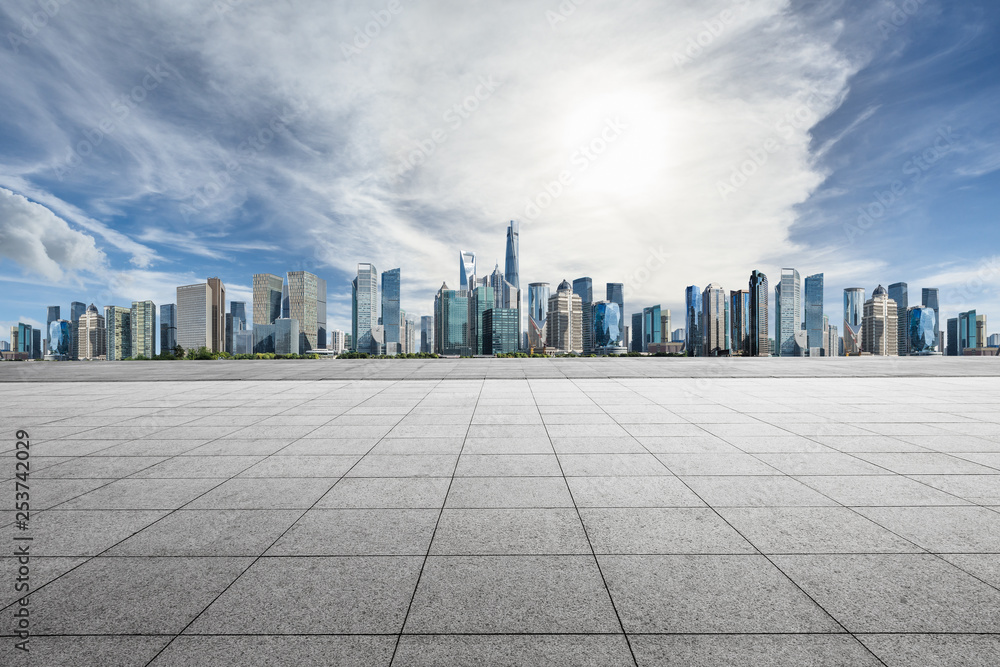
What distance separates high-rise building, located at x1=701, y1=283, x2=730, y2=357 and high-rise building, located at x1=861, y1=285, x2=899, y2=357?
3712 centimetres

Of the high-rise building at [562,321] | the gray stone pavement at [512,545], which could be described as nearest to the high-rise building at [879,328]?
the high-rise building at [562,321]

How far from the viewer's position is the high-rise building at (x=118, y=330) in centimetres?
8256

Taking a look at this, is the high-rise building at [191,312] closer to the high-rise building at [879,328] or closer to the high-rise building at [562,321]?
the high-rise building at [562,321]

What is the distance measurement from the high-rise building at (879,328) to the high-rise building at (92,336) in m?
139

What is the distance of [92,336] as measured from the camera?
284ft

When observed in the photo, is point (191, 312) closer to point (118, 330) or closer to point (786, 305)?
point (118, 330)

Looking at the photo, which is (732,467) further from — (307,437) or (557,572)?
(307,437)

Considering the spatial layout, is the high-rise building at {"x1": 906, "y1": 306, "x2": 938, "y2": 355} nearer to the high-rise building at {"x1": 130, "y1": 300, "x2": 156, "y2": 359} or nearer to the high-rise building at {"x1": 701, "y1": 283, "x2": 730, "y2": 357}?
the high-rise building at {"x1": 701, "y1": 283, "x2": 730, "y2": 357}

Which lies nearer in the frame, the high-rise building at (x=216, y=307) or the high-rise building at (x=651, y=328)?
the high-rise building at (x=216, y=307)

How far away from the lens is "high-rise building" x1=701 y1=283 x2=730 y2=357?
11669cm

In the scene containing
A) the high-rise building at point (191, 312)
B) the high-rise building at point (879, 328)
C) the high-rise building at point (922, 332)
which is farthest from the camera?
the high-rise building at point (191, 312)

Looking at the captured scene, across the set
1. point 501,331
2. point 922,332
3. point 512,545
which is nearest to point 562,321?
point 501,331

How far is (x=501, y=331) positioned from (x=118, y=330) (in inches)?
3773

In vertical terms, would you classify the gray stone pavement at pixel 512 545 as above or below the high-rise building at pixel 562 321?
below
